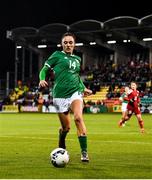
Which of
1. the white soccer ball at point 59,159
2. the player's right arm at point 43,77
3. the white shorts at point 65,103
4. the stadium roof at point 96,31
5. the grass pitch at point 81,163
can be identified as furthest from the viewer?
the stadium roof at point 96,31

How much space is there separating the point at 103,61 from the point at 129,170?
58.2 metres

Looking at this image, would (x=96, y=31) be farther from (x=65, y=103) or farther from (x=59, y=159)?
(x=59, y=159)

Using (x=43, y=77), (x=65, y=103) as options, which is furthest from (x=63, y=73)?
(x=65, y=103)

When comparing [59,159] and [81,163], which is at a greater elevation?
[59,159]

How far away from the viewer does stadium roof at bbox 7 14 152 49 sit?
54003 mm

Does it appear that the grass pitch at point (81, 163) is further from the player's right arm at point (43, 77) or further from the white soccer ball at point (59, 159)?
the player's right arm at point (43, 77)

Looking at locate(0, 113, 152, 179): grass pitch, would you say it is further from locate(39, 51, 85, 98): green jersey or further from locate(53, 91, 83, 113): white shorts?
locate(39, 51, 85, 98): green jersey

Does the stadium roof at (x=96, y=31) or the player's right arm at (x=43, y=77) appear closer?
the player's right arm at (x=43, y=77)

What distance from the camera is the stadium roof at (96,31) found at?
5400cm

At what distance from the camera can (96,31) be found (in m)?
58.0

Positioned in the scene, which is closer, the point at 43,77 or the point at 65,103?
the point at 43,77

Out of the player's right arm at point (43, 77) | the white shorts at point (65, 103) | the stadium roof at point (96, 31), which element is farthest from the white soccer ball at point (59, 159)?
the stadium roof at point (96, 31)

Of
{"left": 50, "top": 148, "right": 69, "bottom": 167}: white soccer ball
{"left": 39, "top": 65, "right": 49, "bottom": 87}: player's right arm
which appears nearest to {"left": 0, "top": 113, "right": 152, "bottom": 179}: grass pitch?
{"left": 50, "top": 148, "right": 69, "bottom": 167}: white soccer ball

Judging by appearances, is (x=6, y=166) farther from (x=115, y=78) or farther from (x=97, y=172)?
(x=115, y=78)
